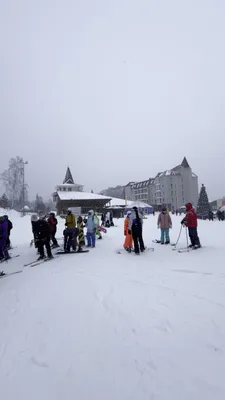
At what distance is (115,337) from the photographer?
142 inches

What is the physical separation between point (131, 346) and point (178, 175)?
103 metres

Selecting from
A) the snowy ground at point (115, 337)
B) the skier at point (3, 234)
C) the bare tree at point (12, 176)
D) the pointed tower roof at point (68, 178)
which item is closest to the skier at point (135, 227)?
the snowy ground at point (115, 337)

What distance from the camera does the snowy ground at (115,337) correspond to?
9.00ft

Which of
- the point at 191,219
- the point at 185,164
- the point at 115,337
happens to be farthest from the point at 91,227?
the point at 185,164

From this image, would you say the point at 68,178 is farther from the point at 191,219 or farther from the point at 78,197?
the point at 191,219

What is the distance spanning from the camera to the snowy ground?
274 cm

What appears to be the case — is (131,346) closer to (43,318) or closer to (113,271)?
(43,318)

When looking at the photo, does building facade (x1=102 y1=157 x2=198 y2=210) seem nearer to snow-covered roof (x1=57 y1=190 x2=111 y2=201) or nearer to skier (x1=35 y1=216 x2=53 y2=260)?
snow-covered roof (x1=57 y1=190 x2=111 y2=201)

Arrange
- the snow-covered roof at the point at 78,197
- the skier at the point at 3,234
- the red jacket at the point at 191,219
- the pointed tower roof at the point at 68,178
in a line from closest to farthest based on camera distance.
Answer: the red jacket at the point at 191,219 → the skier at the point at 3,234 → the snow-covered roof at the point at 78,197 → the pointed tower roof at the point at 68,178

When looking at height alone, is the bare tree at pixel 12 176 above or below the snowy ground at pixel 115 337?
above

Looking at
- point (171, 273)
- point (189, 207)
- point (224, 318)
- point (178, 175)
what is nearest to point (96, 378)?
point (224, 318)

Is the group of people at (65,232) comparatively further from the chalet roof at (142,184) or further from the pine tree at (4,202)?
the chalet roof at (142,184)

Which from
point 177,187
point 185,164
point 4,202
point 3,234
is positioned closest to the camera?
point 3,234

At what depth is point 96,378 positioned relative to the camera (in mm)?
2885
